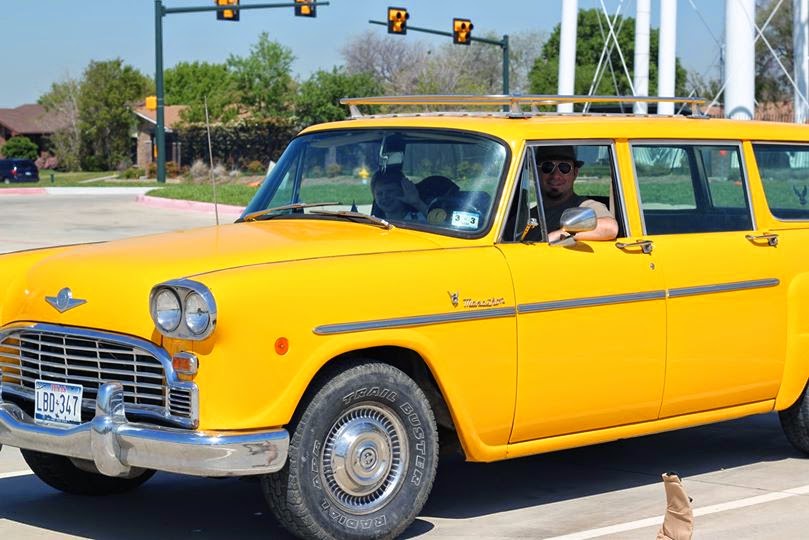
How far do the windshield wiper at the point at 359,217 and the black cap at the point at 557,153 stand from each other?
823 mm

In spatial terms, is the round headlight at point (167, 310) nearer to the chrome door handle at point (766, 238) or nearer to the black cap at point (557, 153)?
the black cap at point (557, 153)

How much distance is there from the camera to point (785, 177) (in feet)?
24.9

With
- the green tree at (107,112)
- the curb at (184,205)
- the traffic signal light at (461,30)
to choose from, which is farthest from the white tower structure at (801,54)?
the green tree at (107,112)

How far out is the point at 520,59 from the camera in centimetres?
10375

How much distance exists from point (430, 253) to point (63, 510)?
2.13 m

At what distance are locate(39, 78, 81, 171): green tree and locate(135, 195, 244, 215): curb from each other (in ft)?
157

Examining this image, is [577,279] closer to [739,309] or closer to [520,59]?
[739,309]

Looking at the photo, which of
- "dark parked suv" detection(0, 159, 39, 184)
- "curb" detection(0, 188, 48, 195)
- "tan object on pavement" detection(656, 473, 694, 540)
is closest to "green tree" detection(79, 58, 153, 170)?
"dark parked suv" detection(0, 159, 39, 184)

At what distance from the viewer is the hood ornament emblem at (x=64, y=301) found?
219 inches

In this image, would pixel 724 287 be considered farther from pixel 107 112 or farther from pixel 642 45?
pixel 107 112

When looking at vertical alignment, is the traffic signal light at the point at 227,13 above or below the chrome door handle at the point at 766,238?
above

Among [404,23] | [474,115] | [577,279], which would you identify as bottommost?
[577,279]

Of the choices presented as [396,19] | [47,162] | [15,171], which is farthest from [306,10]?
[47,162]

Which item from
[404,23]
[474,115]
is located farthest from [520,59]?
[474,115]
